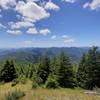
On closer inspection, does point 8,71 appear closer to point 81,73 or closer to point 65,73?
point 65,73

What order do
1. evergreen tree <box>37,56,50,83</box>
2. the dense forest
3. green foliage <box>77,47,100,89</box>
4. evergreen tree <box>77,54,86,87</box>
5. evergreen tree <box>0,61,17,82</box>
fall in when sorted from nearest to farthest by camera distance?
1. the dense forest
2. evergreen tree <box>37,56,50,83</box>
3. green foliage <box>77,47,100,89</box>
4. evergreen tree <box>0,61,17,82</box>
5. evergreen tree <box>77,54,86,87</box>

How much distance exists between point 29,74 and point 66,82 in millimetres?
20357

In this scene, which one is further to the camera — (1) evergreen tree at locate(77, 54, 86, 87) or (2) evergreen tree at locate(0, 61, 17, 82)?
(1) evergreen tree at locate(77, 54, 86, 87)

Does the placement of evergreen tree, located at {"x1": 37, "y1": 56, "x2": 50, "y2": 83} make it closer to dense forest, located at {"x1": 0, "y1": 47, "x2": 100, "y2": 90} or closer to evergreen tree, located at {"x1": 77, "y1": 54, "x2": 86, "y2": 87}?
dense forest, located at {"x1": 0, "y1": 47, "x2": 100, "y2": 90}

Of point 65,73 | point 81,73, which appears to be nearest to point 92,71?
point 81,73

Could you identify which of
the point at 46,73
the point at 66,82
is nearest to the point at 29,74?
the point at 46,73

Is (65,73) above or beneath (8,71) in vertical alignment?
above

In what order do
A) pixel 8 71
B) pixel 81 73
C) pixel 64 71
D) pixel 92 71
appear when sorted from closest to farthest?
pixel 64 71
pixel 92 71
pixel 8 71
pixel 81 73

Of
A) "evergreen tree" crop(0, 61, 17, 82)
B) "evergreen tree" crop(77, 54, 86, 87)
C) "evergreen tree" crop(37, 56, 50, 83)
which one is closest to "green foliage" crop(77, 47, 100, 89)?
"evergreen tree" crop(77, 54, 86, 87)

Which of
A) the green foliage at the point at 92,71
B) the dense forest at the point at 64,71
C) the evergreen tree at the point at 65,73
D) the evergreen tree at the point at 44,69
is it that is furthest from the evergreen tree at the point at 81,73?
the evergreen tree at the point at 44,69

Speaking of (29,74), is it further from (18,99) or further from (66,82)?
(18,99)

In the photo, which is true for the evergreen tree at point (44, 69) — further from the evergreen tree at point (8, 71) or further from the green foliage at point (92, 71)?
the green foliage at point (92, 71)

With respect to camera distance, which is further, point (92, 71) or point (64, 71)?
point (92, 71)

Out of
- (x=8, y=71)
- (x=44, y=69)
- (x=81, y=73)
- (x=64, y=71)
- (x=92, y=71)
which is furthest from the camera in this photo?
(x=81, y=73)
